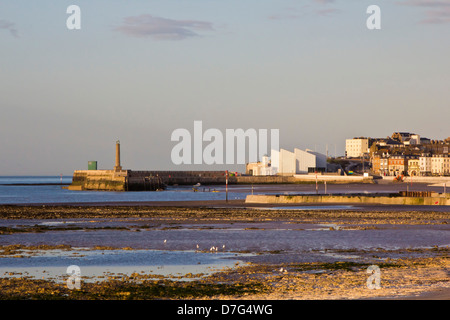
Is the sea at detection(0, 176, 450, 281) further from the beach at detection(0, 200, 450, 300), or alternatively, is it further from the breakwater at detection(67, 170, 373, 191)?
the breakwater at detection(67, 170, 373, 191)

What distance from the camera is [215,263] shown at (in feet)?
89.2

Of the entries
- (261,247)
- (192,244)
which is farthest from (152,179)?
(261,247)

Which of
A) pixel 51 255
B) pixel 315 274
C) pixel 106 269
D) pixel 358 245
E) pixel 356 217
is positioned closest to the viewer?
pixel 315 274

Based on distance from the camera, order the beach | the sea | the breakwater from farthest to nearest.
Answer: the breakwater, the sea, the beach

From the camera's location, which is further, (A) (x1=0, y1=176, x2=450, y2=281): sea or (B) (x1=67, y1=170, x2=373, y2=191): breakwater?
(B) (x1=67, y1=170, x2=373, y2=191): breakwater

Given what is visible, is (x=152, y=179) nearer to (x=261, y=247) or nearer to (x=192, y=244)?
(x=192, y=244)

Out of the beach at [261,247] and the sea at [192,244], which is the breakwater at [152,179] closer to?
the beach at [261,247]

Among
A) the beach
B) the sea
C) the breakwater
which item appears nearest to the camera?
the beach

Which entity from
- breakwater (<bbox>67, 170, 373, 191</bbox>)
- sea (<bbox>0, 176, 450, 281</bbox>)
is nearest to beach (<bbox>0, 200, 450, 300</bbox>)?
sea (<bbox>0, 176, 450, 281</bbox>)

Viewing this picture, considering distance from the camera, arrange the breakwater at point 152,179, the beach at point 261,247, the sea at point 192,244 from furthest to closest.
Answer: the breakwater at point 152,179 < the sea at point 192,244 < the beach at point 261,247

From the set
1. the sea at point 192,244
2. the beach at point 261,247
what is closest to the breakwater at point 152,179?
the beach at point 261,247
